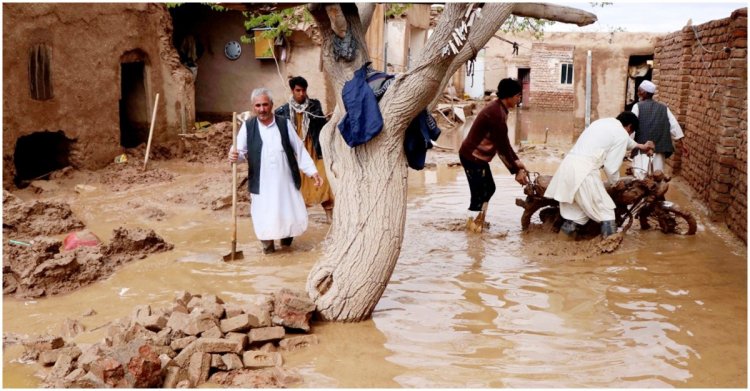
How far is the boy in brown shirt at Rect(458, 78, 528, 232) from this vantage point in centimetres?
767

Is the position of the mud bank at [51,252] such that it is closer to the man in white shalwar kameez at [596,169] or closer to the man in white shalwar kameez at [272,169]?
the man in white shalwar kameez at [272,169]

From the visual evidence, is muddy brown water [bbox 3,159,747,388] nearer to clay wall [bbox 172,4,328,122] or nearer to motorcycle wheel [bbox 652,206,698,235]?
motorcycle wheel [bbox 652,206,698,235]

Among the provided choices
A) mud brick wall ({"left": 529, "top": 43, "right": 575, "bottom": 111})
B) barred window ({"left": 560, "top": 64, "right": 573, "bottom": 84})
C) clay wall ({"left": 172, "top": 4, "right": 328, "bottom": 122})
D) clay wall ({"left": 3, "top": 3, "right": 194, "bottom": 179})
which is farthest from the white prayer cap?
barred window ({"left": 560, "top": 64, "right": 573, "bottom": 84})

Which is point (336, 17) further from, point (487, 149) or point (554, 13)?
point (487, 149)

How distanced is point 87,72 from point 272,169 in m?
5.69

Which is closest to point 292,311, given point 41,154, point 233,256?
point 233,256

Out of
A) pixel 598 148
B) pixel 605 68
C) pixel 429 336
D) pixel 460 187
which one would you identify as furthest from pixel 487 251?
pixel 605 68

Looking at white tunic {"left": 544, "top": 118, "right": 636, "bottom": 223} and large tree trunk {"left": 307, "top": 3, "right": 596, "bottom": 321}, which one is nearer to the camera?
large tree trunk {"left": 307, "top": 3, "right": 596, "bottom": 321}

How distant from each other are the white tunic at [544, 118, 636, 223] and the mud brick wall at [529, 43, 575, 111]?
78.5 ft

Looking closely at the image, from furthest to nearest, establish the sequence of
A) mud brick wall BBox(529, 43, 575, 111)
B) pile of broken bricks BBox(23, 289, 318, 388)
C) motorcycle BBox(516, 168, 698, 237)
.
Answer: mud brick wall BBox(529, 43, 575, 111) < motorcycle BBox(516, 168, 698, 237) < pile of broken bricks BBox(23, 289, 318, 388)

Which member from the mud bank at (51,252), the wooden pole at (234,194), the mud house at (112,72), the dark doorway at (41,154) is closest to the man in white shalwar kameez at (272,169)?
the wooden pole at (234,194)

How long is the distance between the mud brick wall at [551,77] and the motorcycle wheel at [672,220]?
2347 cm

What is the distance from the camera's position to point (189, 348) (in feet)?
14.0

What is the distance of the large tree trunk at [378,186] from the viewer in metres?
5.05
